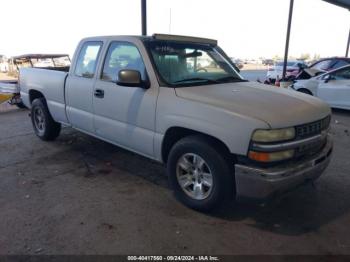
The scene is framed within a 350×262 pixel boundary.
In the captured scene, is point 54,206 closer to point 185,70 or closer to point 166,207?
point 166,207

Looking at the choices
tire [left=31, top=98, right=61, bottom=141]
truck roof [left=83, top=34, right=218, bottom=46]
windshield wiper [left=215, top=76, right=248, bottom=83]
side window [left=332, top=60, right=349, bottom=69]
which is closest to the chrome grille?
windshield wiper [left=215, top=76, right=248, bottom=83]

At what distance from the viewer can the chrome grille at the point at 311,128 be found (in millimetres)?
3251

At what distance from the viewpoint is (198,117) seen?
339cm

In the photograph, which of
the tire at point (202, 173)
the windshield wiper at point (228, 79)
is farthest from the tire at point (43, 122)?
the windshield wiper at point (228, 79)

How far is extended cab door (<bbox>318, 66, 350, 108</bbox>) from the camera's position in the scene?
943 cm

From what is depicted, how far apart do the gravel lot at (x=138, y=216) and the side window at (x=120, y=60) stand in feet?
4.68

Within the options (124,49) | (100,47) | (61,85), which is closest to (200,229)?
(124,49)

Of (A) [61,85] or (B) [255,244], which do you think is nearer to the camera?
(B) [255,244]

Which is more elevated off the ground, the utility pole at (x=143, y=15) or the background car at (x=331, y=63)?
the utility pole at (x=143, y=15)

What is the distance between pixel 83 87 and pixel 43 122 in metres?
1.84

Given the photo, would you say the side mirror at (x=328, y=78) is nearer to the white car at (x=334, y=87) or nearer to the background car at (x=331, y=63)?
the white car at (x=334, y=87)

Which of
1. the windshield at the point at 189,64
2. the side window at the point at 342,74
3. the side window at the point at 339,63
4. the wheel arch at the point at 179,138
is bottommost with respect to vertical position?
the wheel arch at the point at 179,138

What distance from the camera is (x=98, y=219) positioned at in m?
3.53

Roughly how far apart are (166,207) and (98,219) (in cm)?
77
